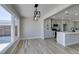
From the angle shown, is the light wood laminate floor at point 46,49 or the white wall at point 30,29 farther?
the white wall at point 30,29

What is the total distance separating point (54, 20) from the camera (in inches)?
477

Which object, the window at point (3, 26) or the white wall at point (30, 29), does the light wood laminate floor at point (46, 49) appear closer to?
the window at point (3, 26)

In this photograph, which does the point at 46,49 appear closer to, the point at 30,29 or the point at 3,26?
the point at 3,26

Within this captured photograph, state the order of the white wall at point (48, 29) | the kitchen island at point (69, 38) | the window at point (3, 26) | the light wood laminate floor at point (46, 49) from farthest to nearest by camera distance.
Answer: the white wall at point (48, 29) → the kitchen island at point (69, 38) → the light wood laminate floor at point (46, 49) → the window at point (3, 26)

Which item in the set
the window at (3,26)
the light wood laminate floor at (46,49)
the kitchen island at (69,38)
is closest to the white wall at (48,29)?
the kitchen island at (69,38)

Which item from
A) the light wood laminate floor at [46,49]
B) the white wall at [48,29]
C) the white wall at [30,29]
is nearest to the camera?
the light wood laminate floor at [46,49]

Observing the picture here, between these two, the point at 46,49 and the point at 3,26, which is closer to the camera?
the point at 3,26

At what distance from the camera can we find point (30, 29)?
10.6m

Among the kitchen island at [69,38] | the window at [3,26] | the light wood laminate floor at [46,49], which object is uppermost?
the window at [3,26]

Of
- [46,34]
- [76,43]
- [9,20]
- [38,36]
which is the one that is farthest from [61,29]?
[9,20]

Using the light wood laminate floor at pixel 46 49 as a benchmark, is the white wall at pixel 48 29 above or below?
above

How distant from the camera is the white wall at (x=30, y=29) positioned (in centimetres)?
1044

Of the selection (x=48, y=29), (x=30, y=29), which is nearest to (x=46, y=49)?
(x=30, y=29)
